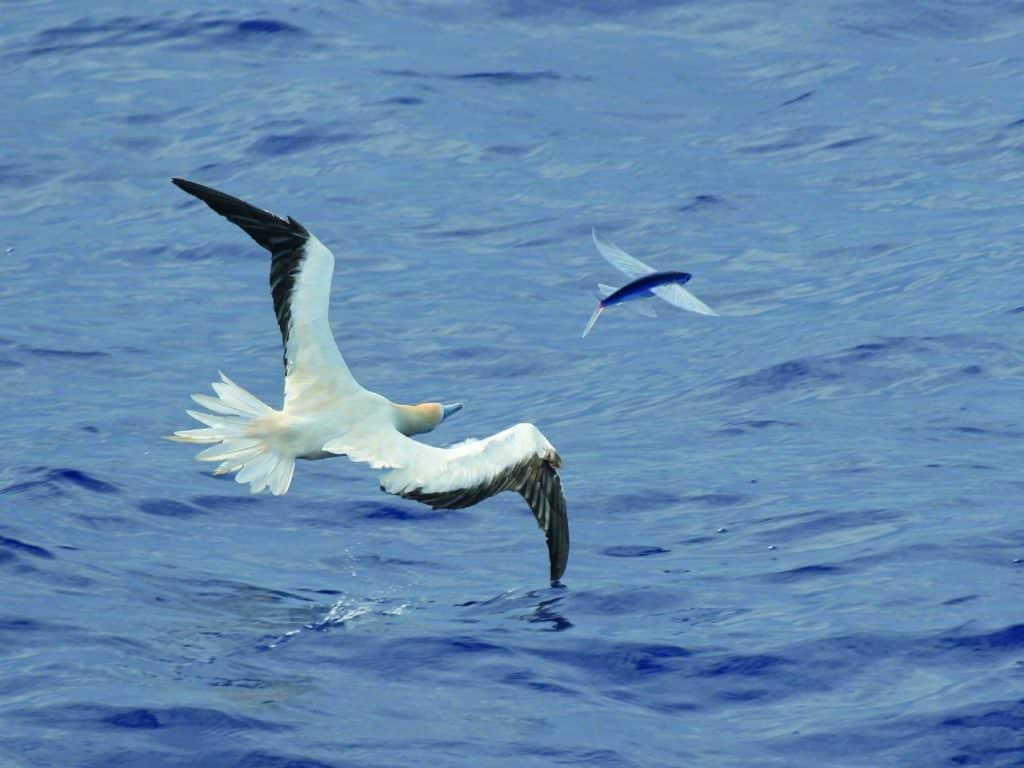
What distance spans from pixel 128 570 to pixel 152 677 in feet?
7.09

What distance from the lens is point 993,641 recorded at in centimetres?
989

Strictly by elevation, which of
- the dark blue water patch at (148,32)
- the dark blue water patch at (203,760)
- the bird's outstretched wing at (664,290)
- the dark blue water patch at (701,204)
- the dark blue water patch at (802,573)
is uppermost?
the bird's outstretched wing at (664,290)

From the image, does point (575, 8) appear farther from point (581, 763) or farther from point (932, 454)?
point (581, 763)

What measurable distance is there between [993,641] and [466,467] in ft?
8.90

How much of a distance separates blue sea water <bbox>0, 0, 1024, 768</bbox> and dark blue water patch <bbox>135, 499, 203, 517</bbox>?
3 cm

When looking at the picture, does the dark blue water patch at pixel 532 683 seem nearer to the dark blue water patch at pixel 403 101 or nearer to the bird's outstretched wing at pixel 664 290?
the bird's outstretched wing at pixel 664 290

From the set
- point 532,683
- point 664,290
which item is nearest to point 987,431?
point 664,290

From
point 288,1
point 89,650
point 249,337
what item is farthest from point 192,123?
point 89,650


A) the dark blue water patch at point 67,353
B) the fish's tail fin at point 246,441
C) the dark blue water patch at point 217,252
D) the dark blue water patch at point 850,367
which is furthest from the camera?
the dark blue water patch at point 217,252

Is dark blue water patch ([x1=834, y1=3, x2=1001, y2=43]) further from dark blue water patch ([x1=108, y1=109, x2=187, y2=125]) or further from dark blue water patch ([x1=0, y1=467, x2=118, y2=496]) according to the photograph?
dark blue water patch ([x1=0, y1=467, x2=118, y2=496])

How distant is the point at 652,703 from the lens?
9438mm

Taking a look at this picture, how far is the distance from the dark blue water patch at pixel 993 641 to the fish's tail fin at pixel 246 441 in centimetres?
340

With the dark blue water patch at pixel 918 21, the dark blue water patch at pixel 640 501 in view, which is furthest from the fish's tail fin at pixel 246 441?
the dark blue water patch at pixel 918 21

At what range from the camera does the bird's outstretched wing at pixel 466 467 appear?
9.88m
